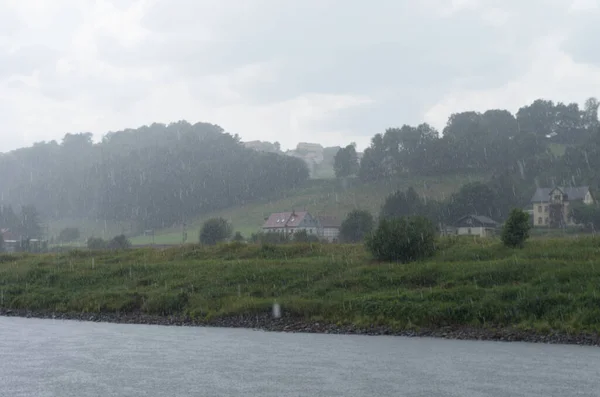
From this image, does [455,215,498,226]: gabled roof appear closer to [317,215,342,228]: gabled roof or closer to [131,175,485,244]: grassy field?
[131,175,485,244]: grassy field

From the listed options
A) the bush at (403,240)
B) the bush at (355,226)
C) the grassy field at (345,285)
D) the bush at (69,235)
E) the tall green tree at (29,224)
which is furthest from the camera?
the tall green tree at (29,224)

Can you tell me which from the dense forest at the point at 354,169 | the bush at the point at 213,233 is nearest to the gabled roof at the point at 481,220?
the dense forest at the point at 354,169

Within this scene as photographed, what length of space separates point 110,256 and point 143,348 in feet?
93.3

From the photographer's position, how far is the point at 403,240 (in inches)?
1452

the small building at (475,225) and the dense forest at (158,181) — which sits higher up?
the dense forest at (158,181)

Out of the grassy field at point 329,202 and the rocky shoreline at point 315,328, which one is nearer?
the rocky shoreline at point 315,328

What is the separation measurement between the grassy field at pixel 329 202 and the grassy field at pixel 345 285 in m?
47.8

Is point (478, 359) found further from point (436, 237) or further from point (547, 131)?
point (547, 131)

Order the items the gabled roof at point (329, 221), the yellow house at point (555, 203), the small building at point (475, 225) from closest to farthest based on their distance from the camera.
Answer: the small building at point (475, 225) < the yellow house at point (555, 203) < the gabled roof at point (329, 221)

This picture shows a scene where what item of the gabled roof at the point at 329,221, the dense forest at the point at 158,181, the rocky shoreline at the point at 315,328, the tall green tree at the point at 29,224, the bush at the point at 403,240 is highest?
the dense forest at the point at 158,181

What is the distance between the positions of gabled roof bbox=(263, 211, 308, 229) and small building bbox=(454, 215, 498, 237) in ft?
73.6

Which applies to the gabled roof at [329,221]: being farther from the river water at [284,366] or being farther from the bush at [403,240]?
the river water at [284,366]

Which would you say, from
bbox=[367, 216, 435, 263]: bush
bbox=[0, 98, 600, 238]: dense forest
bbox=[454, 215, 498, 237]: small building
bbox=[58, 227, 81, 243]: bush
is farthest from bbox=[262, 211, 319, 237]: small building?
bbox=[367, 216, 435, 263]: bush

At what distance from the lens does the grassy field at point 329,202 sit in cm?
9919
